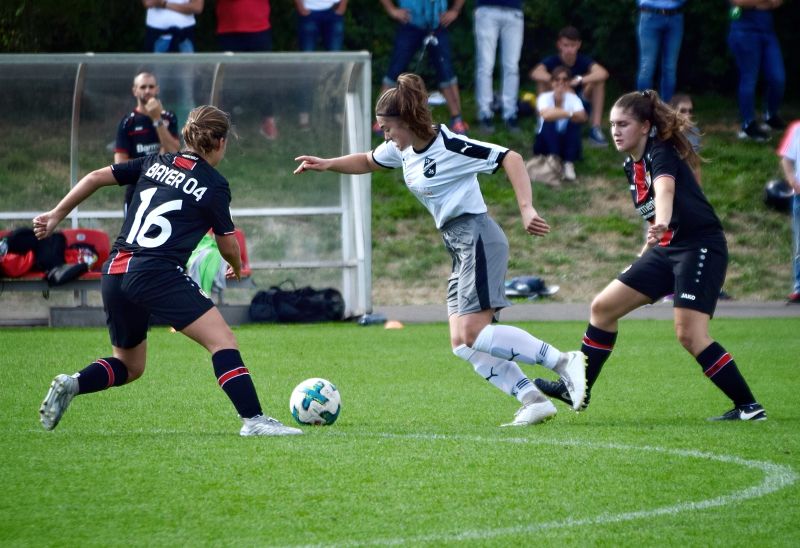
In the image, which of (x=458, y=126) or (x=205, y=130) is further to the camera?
(x=458, y=126)

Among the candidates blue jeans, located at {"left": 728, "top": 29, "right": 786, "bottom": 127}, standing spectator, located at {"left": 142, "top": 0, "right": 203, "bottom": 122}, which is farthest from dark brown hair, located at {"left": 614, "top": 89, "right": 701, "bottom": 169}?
A: blue jeans, located at {"left": 728, "top": 29, "right": 786, "bottom": 127}

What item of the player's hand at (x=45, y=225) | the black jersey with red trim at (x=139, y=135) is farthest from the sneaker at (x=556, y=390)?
the black jersey with red trim at (x=139, y=135)

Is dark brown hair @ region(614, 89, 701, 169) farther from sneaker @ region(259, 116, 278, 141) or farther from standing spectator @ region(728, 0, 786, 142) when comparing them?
standing spectator @ region(728, 0, 786, 142)

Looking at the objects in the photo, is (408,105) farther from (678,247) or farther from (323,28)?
(323,28)

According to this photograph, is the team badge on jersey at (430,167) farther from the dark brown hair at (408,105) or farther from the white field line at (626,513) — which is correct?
the white field line at (626,513)

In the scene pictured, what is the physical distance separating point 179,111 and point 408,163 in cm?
749

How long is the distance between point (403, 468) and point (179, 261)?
176 cm

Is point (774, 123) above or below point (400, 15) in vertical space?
below

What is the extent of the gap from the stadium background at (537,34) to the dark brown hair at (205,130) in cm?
1189

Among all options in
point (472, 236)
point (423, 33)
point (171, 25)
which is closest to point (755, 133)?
point (423, 33)

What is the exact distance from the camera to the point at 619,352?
11031 mm

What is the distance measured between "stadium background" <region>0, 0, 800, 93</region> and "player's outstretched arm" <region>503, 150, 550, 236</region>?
477 inches

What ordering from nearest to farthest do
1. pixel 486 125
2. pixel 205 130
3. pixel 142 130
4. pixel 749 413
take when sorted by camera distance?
1. pixel 205 130
2. pixel 749 413
3. pixel 142 130
4. pixel 486 125

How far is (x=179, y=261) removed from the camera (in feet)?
22.1
